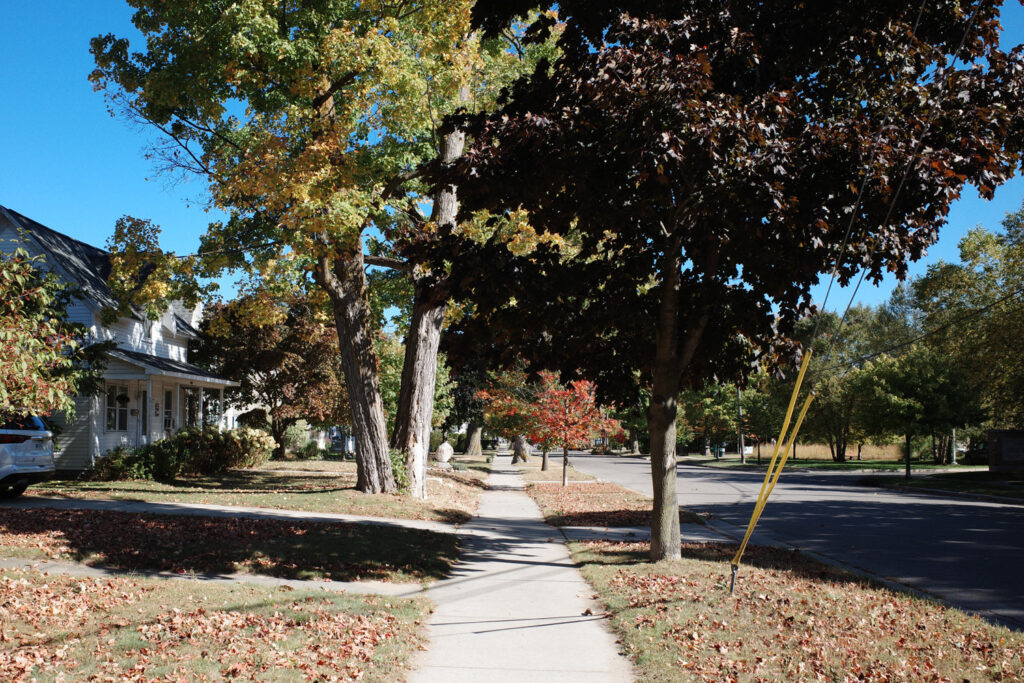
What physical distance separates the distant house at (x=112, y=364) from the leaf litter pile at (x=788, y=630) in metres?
15.0

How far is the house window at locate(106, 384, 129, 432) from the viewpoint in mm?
21109

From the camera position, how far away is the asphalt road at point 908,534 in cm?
887

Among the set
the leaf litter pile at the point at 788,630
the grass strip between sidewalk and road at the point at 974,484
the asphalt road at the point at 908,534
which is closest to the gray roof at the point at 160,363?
the asphalt road at the point at 908,534

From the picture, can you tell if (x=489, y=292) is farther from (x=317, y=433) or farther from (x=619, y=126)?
(x=317, y=433)

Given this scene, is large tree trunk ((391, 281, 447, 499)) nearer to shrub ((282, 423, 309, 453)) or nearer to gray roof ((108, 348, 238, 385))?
gray roof ((108, 348, 238, 385))

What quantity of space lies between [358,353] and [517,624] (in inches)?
357

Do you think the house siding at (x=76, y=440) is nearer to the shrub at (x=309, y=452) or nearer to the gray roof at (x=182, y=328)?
the gray roof at (x=182, y=328)

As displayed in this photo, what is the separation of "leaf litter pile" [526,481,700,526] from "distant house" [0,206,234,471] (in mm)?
11234

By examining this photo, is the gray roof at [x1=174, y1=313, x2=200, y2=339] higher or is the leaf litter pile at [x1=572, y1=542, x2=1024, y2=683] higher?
the gray roof at [x1=174, y1=313, x2=200, y2=339]

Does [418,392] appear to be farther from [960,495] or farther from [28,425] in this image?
[960,495]

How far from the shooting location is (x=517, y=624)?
22.1ft

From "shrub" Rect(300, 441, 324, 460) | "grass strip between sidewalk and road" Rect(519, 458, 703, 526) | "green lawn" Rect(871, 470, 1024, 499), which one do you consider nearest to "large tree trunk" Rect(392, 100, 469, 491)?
"grass strip between sidewalk and road" Rect(519, 458, 703, 526)

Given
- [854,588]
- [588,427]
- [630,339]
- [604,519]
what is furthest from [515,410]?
[854,588]

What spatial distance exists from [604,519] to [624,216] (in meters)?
8.33
